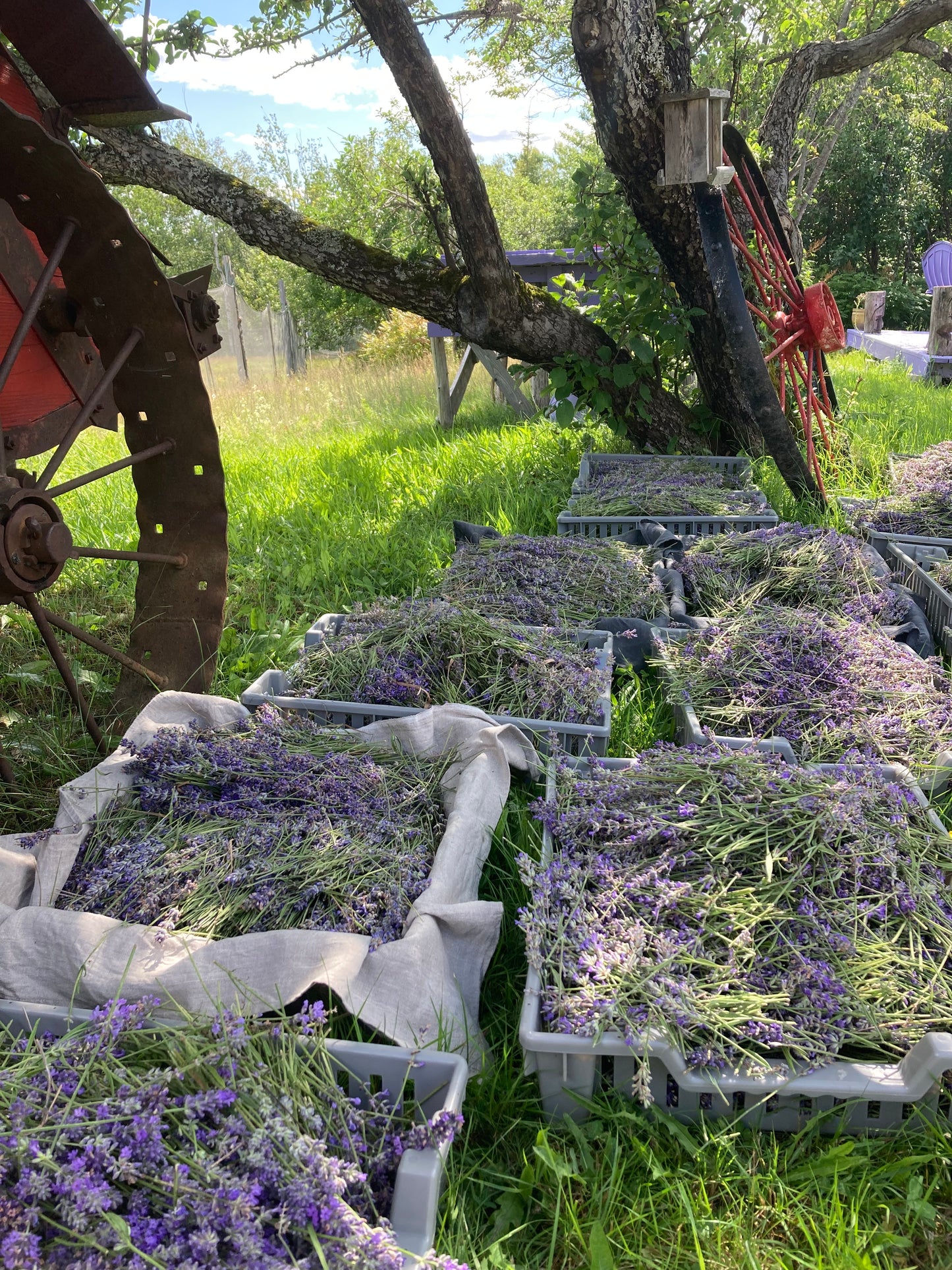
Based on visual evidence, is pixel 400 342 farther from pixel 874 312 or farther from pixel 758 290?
pixel 758 290

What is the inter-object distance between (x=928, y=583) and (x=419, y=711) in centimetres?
209

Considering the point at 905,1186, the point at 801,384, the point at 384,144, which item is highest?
the point at 384,144

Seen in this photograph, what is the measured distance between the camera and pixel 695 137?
156 inches

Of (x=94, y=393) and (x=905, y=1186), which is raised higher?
(x=94, y=393)

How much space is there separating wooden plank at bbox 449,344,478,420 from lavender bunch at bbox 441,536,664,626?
16.1ft

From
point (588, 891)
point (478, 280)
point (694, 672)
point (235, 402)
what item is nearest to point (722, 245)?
point (478, 280)

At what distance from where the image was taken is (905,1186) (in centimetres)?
137

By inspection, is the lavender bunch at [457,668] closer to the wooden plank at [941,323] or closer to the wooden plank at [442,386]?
the wooden plank at [442,386]

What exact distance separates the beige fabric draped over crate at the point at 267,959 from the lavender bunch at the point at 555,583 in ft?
3.85

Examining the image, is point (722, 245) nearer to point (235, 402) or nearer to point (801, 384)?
point (801, 384)

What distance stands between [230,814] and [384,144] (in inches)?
543

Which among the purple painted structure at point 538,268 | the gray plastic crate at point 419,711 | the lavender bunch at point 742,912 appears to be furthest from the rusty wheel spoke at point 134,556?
the purple painted structure at point 538,268

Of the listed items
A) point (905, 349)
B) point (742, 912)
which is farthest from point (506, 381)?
point (905, 349)

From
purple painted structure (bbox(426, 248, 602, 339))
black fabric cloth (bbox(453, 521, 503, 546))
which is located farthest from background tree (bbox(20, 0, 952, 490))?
purple painted structure (bbox(426, 248, 602, 339))
